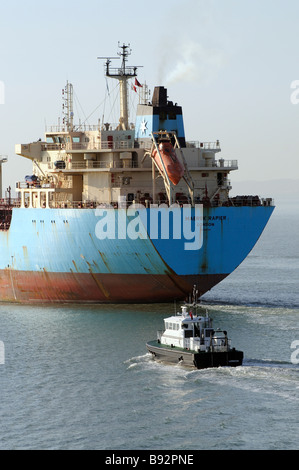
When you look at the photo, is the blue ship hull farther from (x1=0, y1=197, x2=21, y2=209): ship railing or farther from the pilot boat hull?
the pilot boat hull

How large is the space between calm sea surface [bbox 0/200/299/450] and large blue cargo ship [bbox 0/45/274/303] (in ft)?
6.10

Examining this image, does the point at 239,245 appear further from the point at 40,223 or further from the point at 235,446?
the point at 235,446

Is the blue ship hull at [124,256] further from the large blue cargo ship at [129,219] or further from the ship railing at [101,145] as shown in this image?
the ship railing at [101,145]

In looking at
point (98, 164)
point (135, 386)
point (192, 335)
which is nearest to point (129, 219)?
point (98, 164)

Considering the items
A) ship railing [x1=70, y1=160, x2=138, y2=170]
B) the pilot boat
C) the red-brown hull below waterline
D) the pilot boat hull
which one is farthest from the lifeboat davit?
the pilot boat hull

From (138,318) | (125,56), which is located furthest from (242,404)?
(125,56)

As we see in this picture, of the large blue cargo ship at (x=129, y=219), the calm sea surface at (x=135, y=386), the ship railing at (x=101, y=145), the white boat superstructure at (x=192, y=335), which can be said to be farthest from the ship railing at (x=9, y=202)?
the white boat superstructure at (x=192, y=335)

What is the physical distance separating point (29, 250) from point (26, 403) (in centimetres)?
2008

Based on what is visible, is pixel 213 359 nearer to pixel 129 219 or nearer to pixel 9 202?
pixel 129 219

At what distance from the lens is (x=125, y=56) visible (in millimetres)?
53875

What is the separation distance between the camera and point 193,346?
3425 centimetres

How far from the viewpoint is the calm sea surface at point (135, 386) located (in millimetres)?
26766

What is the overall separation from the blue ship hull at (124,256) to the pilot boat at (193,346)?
30.6 feet

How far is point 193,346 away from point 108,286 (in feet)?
43.2
